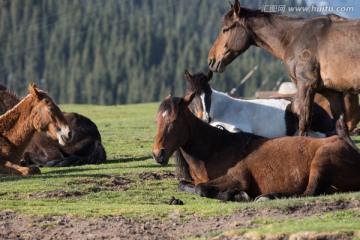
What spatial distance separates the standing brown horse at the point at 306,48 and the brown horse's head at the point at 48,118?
2.76 metres

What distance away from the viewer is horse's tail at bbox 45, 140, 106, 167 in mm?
15975

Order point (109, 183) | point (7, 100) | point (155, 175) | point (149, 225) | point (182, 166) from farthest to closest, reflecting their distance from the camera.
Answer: point (7, 100), point (155, 175), point (109, 183), point (182, 166), point (149, 225)

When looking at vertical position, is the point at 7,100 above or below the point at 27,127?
below

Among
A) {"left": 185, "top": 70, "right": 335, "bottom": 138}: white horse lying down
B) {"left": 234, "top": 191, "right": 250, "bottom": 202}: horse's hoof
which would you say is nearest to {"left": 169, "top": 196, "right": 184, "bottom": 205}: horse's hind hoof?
{"left": 234, "top": 191, "right": 250, "bottom": 202}: horse's hoof

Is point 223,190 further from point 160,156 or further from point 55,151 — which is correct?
point 55,151

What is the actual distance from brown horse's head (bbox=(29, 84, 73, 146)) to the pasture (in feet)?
3.47

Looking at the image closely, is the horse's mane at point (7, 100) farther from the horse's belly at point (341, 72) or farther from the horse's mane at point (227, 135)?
the horse's belly at point (341, 72)

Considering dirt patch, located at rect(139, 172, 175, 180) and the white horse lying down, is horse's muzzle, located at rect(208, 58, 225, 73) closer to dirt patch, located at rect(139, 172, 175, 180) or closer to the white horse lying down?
the white horse lying down

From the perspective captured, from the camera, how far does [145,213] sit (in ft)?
32.0

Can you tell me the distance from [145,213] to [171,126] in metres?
1.78

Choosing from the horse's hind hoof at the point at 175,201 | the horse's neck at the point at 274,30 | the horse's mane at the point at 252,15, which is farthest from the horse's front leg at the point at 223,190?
the horse's mane at the point at 252,15

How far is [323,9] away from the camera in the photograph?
1839 centimetres

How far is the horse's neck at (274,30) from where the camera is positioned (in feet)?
47.5

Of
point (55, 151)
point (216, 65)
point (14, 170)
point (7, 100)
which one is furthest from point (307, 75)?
point (7, 100)
